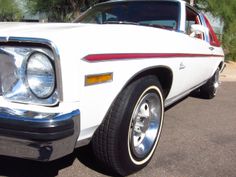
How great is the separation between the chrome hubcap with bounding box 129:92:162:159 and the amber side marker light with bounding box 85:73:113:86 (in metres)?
0.47

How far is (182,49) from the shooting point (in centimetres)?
385

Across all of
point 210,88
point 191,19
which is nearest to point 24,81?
point 191,19

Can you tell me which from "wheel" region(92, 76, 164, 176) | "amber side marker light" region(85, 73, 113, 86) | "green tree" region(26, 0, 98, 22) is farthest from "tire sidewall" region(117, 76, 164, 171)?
"green tree" region(26, 0, 98, 22)

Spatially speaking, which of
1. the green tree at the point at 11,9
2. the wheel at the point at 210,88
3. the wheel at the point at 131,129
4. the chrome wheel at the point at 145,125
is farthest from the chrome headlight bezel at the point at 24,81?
the green tree at the point at 11,9

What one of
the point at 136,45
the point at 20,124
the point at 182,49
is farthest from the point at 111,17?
the point at 20,124

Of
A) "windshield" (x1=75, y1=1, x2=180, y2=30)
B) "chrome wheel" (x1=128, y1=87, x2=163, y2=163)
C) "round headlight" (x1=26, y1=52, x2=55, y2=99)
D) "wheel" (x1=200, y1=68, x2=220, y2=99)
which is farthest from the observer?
"wheel" (x1=200, y1=68, x2=220, y2=99)

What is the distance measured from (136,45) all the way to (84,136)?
809mm

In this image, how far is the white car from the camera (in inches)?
95.0

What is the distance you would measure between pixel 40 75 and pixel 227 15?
39.6 feet

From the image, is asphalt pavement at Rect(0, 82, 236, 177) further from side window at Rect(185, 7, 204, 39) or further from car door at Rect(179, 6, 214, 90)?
side window at Rect(185, 7, 204, 39)

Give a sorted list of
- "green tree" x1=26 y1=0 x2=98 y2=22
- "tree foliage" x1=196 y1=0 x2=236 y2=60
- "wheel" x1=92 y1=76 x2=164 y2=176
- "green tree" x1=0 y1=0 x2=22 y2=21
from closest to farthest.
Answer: "wheel" x1=92 y1=76 x2=164 y2=176
"green tree" x1=26 y1=0 x2=98 y2=22
"tree foliage" x1=196 y1=0 x2=236 y2=60
"green tree" x1=0 y1=0 x2=22 y2=21

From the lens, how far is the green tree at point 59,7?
1218 cm

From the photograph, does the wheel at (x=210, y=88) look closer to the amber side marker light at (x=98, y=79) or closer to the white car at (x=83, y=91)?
the white car at (x=83, y=91)

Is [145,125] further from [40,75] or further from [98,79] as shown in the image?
[40,75]
